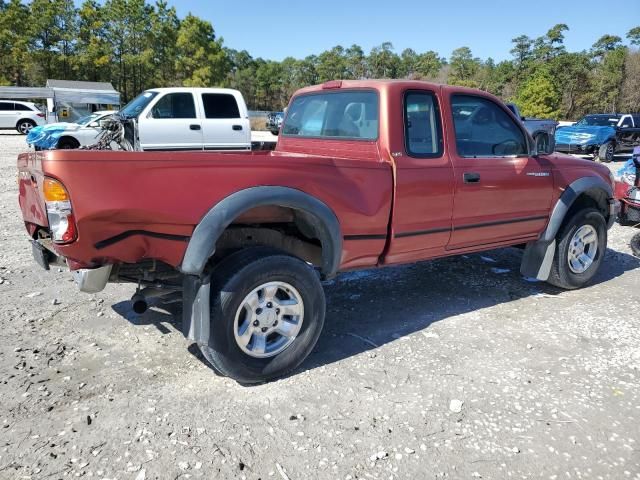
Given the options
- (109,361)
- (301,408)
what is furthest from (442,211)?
(109,361)

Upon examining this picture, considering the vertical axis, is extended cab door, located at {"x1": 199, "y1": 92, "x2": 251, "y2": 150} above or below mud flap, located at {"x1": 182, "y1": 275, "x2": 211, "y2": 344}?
above

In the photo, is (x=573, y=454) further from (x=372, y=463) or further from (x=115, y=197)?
(x=115, y=197)

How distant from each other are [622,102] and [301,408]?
51.5 m

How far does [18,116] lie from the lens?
2683 cm

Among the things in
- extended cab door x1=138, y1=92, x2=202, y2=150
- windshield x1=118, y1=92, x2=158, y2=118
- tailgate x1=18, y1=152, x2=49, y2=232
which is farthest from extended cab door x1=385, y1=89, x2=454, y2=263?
windshield x1=118, y1=92, x2=158, y2=118

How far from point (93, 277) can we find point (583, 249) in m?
4.66

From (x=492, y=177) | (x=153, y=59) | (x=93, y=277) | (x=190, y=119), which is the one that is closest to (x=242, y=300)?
(x=93, y=277)

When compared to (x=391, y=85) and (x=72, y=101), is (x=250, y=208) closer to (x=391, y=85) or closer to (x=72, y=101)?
(x=391, y=85)

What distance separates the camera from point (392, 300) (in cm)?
472

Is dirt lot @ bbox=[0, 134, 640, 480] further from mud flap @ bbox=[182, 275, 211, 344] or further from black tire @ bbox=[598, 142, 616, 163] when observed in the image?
black tire @ bbox=[598, 142, 616, 163]

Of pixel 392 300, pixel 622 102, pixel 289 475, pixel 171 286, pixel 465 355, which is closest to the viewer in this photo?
pixel 289 475

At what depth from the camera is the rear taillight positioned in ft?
8.36

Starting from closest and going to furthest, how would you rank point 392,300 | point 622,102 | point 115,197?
point 115,197 → point 392,300 → point 622,102

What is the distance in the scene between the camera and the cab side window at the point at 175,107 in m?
11.7
